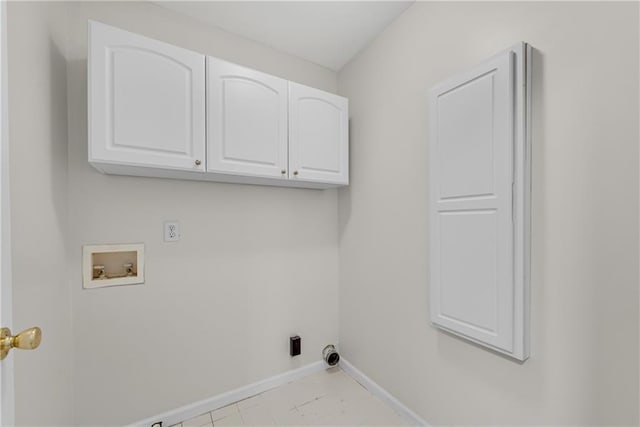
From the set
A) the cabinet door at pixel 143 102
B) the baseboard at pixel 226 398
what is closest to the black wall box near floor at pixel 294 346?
the baseboard at pixel 226 398

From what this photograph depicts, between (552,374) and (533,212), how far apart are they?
624mm

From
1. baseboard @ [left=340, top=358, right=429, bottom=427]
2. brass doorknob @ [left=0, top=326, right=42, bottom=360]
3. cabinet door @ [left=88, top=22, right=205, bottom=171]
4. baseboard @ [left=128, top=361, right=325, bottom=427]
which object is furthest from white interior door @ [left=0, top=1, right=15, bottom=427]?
baseboard @ [left=340, top=358, right=429, bottom=427]

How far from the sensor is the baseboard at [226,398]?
5.34ft

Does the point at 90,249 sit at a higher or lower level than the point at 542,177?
lower

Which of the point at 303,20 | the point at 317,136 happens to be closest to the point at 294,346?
the point at 317,136

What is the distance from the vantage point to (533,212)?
1.11m

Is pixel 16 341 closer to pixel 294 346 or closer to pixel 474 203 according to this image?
pixel 474 203

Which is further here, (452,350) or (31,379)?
(452,350)

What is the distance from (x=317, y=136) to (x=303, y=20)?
0.73 metres

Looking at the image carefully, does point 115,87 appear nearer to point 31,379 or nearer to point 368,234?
point 31,379

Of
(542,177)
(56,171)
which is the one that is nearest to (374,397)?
(542,177)

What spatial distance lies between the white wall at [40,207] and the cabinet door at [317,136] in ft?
3.72

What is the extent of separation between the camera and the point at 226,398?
1.80 m

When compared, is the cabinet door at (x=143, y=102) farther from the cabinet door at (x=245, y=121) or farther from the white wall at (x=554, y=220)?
the white wall at (x=554, y=220)
